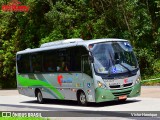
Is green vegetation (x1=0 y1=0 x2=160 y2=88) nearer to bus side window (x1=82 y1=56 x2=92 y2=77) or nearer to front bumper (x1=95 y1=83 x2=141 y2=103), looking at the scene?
front bumper (x1=95 y1=83 x2=141 y2=103)

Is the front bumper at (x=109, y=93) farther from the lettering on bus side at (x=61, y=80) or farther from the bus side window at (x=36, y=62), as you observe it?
the bus side window at (x=36, y=62)

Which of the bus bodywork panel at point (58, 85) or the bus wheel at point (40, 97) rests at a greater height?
the bus bodywork panel at point (58, 85)

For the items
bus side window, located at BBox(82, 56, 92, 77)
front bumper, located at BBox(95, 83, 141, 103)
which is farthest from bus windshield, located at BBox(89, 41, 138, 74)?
front bumper, located at BBox(95, 83, 141, 103)

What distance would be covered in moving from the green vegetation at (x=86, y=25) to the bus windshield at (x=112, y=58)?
1377 cm

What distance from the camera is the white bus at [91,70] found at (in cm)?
1852

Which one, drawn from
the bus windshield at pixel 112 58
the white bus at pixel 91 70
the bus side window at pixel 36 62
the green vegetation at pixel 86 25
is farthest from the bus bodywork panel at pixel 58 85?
the green vegetation at pixel 86 25

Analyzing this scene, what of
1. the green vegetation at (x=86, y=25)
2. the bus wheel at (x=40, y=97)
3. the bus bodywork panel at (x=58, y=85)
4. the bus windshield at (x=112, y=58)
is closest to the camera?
the bus windshield at (x=112, y=58)

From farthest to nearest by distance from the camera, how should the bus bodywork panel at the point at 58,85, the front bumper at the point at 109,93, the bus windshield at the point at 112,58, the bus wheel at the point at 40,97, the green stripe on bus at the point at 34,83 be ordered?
the bus wheel at the point at 40,97 < the green stripe on bus at the point at 34,83 < the bus bodywork panel at the point at 58,85 < the bus windshield at the point at 112,58 < the front bumper at the point at 109,93

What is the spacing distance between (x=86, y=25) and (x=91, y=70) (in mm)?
19501


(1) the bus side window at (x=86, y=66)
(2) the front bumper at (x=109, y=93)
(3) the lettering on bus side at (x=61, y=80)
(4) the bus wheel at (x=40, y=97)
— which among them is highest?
(1) the bus side window at (x=86, y=66)

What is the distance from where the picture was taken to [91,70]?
1867 centimetres

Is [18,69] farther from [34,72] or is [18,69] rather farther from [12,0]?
[12,0]

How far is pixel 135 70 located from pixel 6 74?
29168 millimetres

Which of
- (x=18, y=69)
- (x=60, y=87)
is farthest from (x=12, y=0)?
(x=60, y=87)
